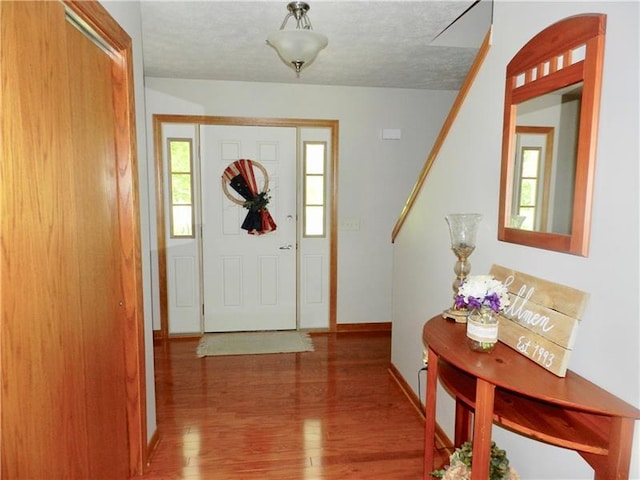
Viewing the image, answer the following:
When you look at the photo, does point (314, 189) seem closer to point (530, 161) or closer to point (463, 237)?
point (463, 237)

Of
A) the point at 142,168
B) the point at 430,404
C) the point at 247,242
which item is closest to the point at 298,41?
the point at 142,168

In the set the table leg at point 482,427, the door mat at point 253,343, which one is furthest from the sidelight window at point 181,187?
the table leg at point 482,427

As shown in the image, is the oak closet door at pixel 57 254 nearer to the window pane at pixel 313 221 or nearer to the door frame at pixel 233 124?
the door frame at pixel 233 124

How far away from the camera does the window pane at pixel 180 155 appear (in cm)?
397

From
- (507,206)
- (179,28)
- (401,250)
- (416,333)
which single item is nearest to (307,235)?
(401,250)

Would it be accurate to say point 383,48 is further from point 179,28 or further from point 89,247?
point 89,247

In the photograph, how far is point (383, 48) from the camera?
3031 mm

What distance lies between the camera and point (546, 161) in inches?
58.8

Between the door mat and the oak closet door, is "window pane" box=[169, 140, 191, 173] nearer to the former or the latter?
the door mat

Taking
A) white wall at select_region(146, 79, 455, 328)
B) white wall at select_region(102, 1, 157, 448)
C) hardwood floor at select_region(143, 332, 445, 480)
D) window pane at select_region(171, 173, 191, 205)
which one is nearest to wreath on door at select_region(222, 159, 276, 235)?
window pane at select_region(171, 173, 191, 205)

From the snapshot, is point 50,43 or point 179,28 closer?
point 50,43

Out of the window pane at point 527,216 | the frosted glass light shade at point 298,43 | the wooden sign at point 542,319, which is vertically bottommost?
the wooden sign at point 542,319

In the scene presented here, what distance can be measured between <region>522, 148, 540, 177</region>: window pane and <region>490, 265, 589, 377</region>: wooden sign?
15.8 inches

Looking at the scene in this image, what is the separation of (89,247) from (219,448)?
55.5 inches
